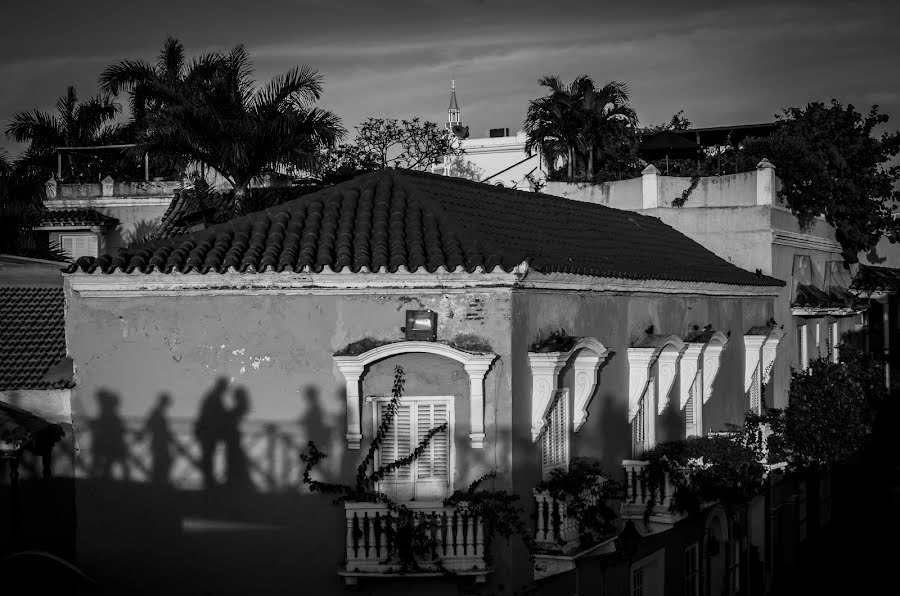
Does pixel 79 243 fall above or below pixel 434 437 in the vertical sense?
above

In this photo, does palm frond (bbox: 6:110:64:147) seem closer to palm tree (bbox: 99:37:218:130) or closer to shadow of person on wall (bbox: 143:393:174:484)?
palm tree (bbox: 99:37:218:130)

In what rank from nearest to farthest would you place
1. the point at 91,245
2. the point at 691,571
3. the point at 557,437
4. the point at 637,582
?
the point at 557,437 < the point at 637,582 < the point at 691,571 < the point at 91,245

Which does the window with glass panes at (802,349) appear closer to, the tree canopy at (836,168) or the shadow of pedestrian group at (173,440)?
the tree canopy at (836,168)

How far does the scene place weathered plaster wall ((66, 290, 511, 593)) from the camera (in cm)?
1412

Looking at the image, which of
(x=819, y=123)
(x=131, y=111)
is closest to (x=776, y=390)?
(x=819, y=123)

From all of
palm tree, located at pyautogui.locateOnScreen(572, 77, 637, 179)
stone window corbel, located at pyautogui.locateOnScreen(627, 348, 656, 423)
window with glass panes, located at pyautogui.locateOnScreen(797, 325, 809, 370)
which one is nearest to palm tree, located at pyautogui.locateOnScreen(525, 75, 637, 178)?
palm tree, located at pyautogui.locateOnScreen(572, 77, 637, 179)

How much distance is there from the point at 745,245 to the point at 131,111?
2240cm

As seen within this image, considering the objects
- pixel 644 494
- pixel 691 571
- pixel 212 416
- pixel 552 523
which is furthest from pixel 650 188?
pixel 212 416

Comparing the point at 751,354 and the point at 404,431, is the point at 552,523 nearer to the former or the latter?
the point at 404,431

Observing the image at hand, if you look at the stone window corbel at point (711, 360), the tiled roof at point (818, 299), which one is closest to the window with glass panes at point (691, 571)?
the stone window corbel at point (711, 360)

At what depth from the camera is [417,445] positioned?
1423cm

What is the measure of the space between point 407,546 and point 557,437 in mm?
3171

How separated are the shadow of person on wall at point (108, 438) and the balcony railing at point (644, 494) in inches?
295

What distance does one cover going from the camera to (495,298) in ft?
46.0
